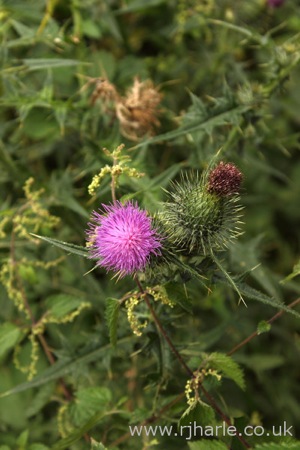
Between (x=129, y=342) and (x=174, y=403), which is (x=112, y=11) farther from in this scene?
(x=174, y=403)

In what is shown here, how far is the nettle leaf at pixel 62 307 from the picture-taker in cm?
296

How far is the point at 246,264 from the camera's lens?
324cm

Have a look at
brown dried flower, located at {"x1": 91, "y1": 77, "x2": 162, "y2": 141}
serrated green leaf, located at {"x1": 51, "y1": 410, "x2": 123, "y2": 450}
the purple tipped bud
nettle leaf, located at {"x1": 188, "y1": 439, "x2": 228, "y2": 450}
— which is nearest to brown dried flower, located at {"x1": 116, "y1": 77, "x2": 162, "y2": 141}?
brown dried flower, located at {"x1": 91, "y1": 77, "x2": 162, "y2": 141}

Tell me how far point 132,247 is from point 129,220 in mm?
103

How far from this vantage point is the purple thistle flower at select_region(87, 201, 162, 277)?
79.6 inches

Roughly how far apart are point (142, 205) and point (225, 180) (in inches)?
33.5

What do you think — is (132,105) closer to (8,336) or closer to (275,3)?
(275,3)

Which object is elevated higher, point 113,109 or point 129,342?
point 113,109

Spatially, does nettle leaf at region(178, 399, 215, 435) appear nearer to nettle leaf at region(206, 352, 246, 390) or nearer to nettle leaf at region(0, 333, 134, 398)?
nettle leaf at region(206, 352, 246, 390)

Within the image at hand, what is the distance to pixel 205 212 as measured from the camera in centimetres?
212

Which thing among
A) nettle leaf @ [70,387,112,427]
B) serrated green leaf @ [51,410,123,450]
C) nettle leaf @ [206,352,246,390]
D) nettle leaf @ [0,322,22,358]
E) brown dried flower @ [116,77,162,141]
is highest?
brown dried flower @ [116,77,162,141]

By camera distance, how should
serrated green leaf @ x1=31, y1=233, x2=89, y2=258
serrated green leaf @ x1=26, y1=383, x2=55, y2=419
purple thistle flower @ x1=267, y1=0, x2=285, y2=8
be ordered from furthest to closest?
purple thistle flower @ x1=267, y1=0, x2=285, y2=8
serrated green leaf @ x1=26, y1=383, x2=55, y2=419
serrated green leaf @ x1=31, y1=233, x2=89, y2=258

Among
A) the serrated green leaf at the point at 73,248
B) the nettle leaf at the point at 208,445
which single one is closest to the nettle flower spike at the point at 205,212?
the serrated green leaf at the point at 73,248

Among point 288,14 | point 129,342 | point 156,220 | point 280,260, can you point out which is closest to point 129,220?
point 156,220
